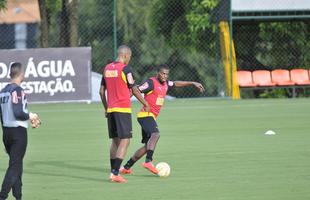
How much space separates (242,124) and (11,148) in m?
11.7

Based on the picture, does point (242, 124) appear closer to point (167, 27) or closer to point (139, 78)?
point (167, 27)

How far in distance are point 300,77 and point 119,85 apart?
786 inches

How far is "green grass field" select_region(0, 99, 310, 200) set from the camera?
1194cm

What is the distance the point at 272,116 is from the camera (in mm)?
24000

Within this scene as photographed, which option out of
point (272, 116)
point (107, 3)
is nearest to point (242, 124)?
point (272, 116)

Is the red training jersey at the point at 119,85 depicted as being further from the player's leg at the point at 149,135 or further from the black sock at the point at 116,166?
the player's leg at the point at 149,135

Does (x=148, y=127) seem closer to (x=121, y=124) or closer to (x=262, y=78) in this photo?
(x=121, y=124)

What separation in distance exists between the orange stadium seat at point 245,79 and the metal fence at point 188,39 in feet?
1.73

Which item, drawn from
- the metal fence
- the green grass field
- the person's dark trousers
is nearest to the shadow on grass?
the green grass field

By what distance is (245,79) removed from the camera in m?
32.1

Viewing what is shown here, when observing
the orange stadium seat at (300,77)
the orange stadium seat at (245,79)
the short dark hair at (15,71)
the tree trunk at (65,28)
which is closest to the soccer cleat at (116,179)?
the short dark hair at (15,71)

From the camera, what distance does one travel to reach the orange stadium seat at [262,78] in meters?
32.1

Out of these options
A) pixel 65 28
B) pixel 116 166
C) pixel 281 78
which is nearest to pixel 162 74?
pixel 116 166

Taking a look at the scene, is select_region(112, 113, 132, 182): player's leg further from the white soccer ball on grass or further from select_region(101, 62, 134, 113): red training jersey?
the white soccer ball on grass
